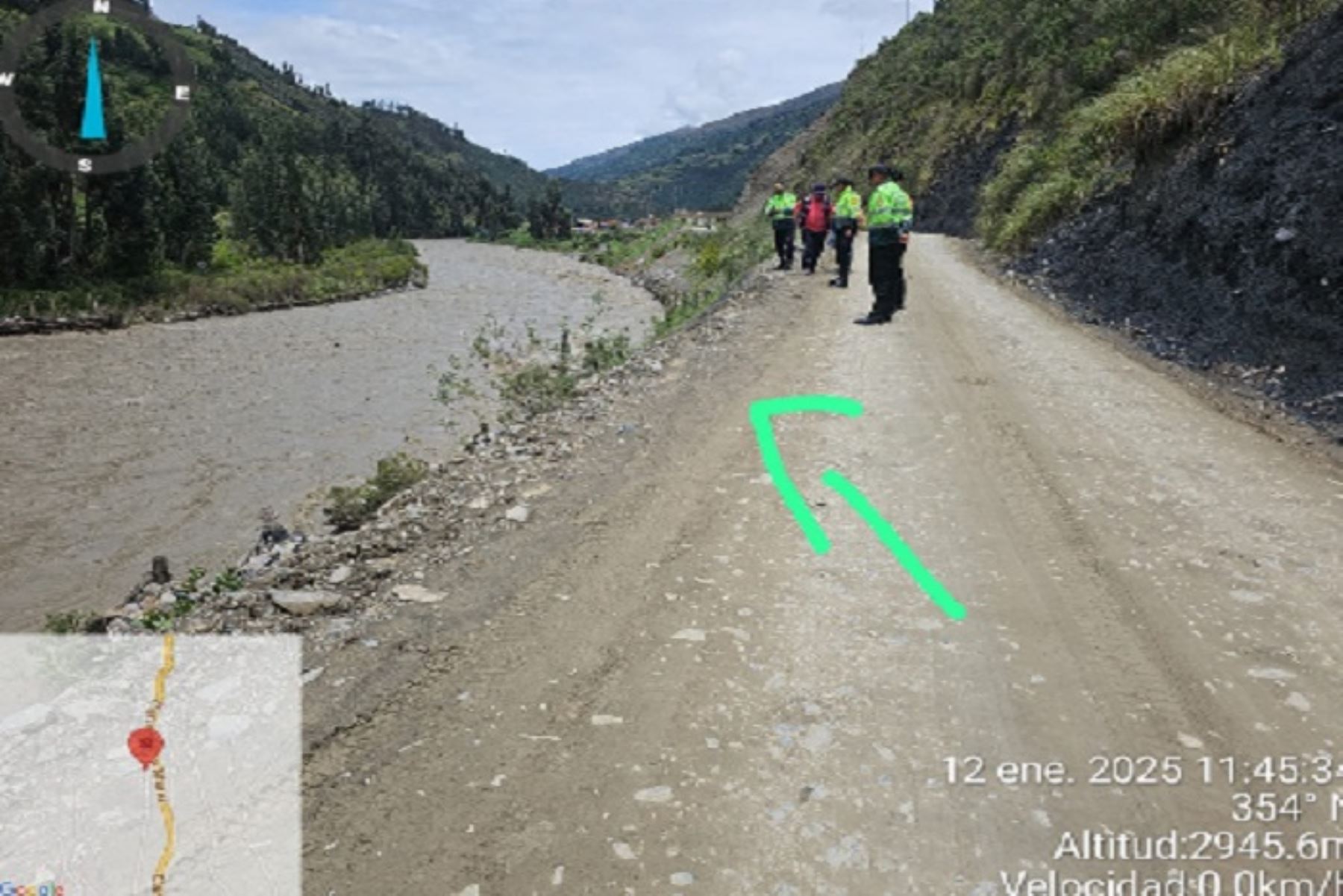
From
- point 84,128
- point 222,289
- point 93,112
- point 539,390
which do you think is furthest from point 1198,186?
point 93,112

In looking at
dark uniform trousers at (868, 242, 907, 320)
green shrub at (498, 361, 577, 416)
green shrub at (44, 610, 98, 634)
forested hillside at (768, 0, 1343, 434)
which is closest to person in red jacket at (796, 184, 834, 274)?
forested hillside at (768, 0, 1343, 434)

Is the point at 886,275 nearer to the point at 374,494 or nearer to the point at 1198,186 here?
the point at 1198,186

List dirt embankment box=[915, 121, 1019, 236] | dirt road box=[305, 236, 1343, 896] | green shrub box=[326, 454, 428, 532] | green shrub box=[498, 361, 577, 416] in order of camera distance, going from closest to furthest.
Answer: dirt road box=[305, 236, 1343, 896], green shrub box=[326, 454, 428, 532], green shrub box=[498, 361, 577, 416], dirt embankment box=[915, 121, 1019, 236]

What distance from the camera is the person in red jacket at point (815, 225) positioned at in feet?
55.6

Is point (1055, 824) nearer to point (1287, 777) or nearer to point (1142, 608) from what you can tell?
point (1287, 777)

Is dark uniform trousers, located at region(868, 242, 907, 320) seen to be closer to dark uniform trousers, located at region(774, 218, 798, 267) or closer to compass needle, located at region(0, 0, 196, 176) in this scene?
dark uniform trousers, located at region(774, 218, 798, 267)

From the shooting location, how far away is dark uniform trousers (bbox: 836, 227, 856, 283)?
15.6 meters

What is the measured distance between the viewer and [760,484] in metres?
6.58

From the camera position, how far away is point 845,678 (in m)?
4.14

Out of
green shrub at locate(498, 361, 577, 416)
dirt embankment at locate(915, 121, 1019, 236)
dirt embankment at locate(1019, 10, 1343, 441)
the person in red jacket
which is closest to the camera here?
dirt embankment at locate(1019, 10, 1343, 441)

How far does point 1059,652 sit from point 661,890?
2468 millimetres

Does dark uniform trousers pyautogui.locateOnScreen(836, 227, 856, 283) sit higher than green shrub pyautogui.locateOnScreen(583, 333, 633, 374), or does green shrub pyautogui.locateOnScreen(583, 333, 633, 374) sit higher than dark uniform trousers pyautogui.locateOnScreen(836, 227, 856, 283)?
dark uniform trousers pyautogui.locateOnScreen(836, 227, 856, 283)

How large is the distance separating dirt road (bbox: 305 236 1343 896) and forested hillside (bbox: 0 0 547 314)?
43.6 m

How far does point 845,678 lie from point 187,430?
68.5ft
